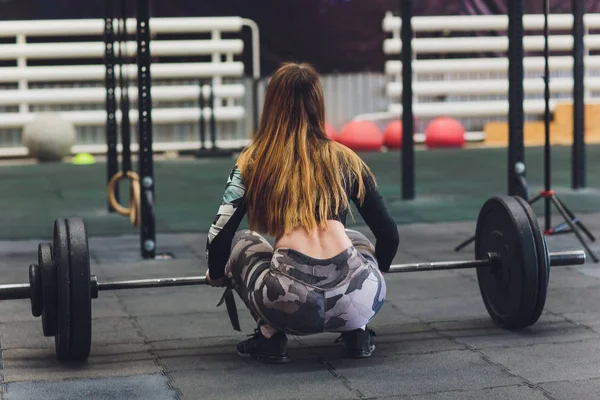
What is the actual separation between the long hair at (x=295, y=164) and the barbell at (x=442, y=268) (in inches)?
20.5

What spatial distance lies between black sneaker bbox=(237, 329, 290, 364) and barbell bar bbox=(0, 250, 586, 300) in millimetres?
324

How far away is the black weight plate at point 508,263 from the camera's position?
4.93 metres

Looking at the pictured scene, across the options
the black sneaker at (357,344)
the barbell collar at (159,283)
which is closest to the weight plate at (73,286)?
the barbell collar at (159,283)

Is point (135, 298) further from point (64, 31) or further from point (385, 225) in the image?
point (64, 31)

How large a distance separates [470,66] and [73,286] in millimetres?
14954

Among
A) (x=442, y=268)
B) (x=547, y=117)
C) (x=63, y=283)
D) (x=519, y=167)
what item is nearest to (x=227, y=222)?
(x=63, y=283)

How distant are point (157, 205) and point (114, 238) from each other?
6.84ft

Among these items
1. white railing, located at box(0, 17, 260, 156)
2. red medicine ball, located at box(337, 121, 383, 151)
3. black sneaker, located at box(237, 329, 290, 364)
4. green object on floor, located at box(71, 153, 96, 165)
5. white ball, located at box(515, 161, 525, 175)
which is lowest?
black sneaker, located at box(237, 329, 290, 364)

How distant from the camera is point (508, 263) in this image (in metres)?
5.11

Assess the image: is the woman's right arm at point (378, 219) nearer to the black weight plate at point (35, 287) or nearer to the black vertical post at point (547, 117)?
the black weight plate at point (35, 287)

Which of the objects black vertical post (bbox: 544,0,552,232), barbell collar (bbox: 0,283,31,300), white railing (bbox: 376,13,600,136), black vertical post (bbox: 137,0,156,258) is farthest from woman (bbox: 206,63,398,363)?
white railing (bbox: 376,13,600,136)

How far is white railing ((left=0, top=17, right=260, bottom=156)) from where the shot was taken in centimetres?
1730

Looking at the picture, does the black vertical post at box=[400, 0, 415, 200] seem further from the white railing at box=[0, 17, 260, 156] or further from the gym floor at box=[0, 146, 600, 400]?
the white railing at box=[0, 17, 260, 156]

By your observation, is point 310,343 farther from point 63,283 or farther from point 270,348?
point 63,283
